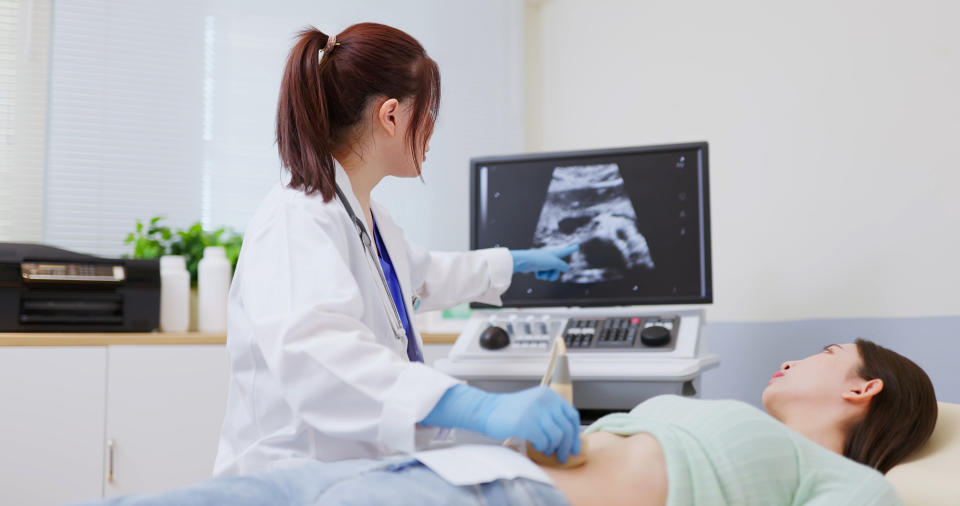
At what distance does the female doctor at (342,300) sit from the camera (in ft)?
3.43

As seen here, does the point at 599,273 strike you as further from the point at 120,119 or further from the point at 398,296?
the point at 120,119

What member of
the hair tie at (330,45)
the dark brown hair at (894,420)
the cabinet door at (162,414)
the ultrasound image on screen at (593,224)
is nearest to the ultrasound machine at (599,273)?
the ultrasound image on screen at (593,224)

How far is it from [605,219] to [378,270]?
0.87 m

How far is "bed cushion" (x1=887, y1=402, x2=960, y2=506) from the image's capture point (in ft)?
3.93

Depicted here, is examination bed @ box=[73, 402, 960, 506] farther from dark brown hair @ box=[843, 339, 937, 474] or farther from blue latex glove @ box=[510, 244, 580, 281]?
blue latex glove @ box=[510, 244, 580, 281]

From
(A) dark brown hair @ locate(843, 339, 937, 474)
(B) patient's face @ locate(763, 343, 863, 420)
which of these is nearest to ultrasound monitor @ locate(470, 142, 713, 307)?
(B) patient's face @ locate(763, 343, 863, 420)

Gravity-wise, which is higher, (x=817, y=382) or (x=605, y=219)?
(x=605, y=219)

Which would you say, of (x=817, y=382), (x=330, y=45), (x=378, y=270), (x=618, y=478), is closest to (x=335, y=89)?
(x=330, y=45)

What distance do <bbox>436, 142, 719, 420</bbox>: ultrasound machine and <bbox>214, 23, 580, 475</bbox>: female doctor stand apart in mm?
492

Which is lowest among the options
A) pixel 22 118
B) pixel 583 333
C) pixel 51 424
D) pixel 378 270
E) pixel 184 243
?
pixel 51 424

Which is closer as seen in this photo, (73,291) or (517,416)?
(517,416)

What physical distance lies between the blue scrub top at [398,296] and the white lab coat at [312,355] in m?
0.02

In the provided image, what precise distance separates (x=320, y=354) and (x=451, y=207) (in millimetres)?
1972

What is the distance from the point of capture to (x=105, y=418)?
2105mm
